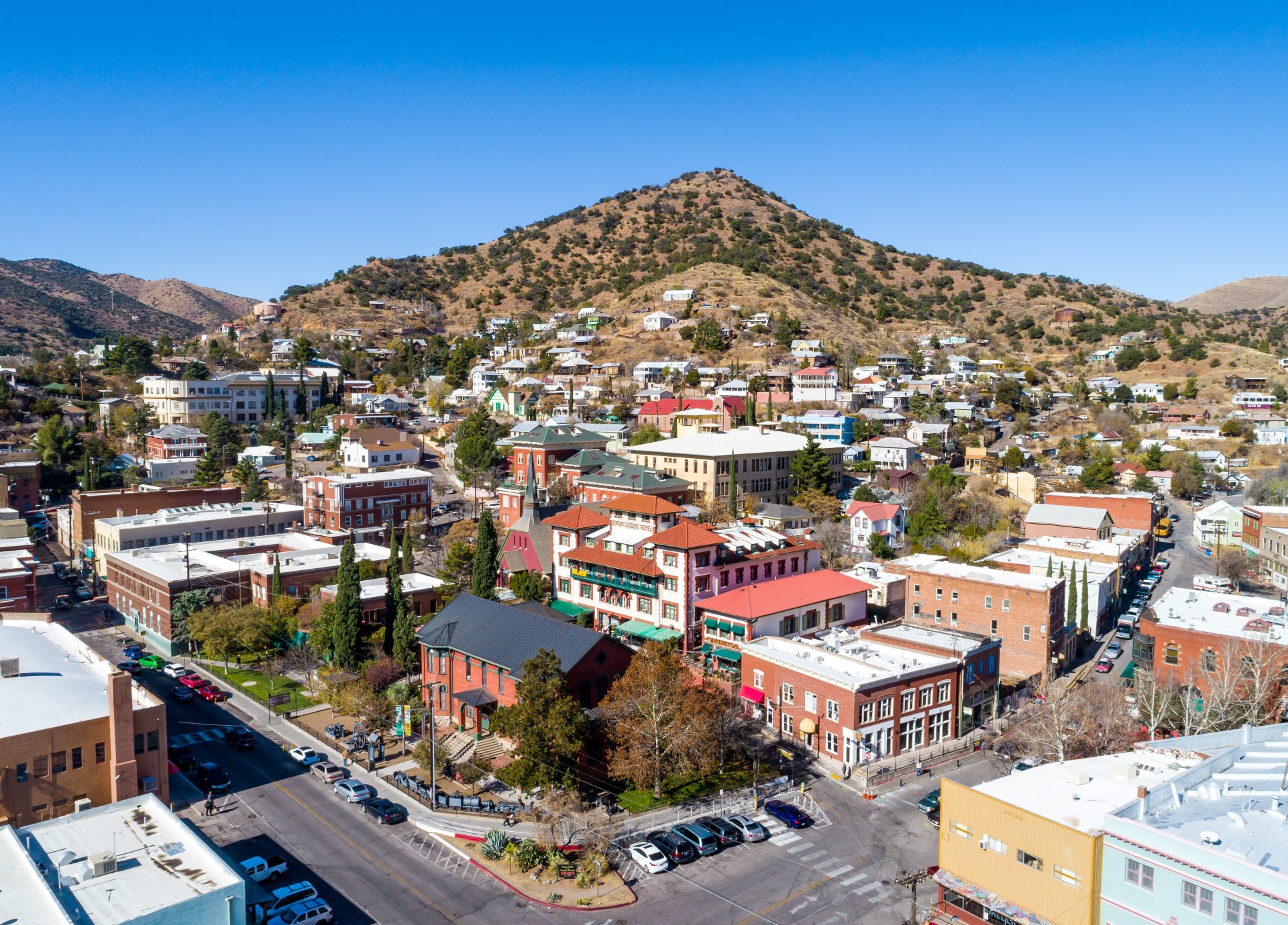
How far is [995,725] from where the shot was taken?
43562mm

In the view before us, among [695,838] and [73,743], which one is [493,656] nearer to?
[695,838]

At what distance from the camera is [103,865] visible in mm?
23781

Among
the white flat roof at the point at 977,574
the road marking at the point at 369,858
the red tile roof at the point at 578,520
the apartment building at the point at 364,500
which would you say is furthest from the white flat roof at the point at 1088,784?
the apartment building at the point at 364,500

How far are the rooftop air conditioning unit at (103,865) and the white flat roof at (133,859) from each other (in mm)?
133

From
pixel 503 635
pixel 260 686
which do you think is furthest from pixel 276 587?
pixel 503 635

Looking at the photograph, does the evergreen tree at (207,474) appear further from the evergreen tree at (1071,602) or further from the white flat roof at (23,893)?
the evergreen tree at (1071,602)

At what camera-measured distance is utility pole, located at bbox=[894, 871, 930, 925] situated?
2664 centimetres

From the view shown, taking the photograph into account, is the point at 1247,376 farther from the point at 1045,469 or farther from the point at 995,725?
the point at 995,725

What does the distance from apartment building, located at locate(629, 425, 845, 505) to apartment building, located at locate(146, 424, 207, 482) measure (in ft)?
172

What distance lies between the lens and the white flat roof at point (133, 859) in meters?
22.5

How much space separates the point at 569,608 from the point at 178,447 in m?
72.3

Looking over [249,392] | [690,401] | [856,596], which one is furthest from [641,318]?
[856,596]

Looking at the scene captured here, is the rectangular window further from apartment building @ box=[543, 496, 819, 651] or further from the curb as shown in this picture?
apartment building @ box=[543, 496, 819, 651]

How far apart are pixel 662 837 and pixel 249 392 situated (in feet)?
367
